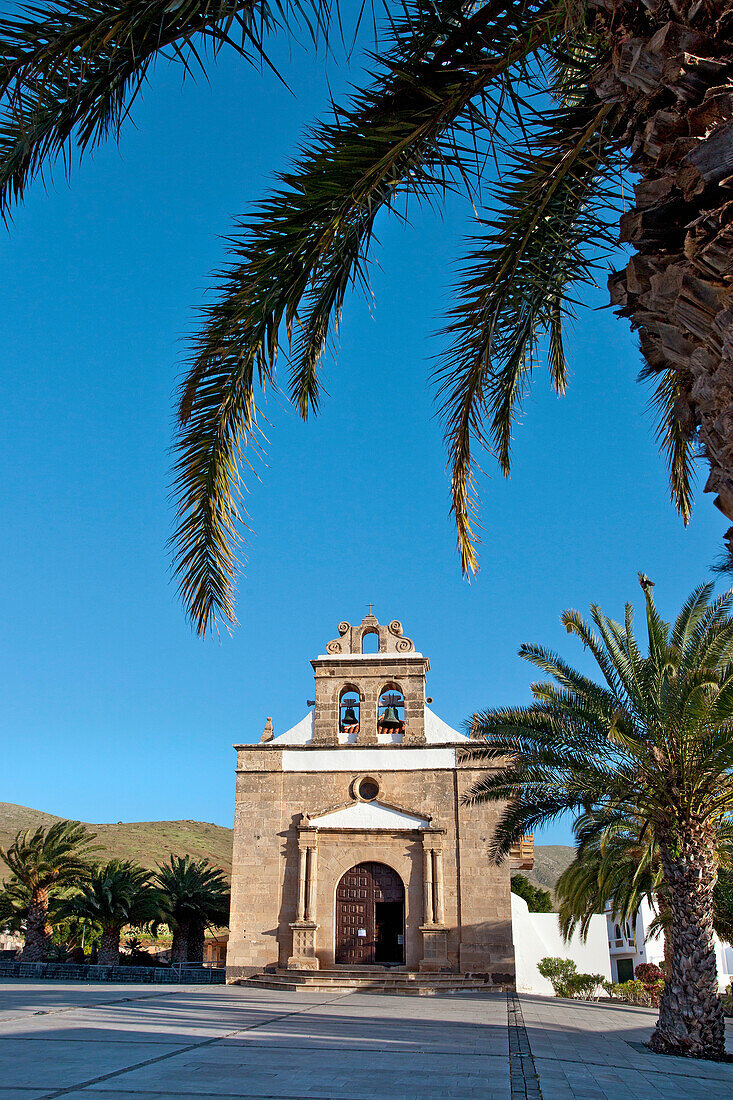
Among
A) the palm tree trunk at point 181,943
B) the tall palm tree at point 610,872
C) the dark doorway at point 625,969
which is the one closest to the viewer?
the tall palm tree at point 610,872

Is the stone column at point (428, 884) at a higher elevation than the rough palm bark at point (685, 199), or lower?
lower

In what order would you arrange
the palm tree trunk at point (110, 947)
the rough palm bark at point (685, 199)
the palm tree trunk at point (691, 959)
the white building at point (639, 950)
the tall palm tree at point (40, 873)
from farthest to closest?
the white building at point (639, 950) → the tall palm tree at point (40, 873) → the palm tree trunk at point (110, 947) → the palm tree trunk at point (691, 959) → the rough palm bark at point (685, 199)

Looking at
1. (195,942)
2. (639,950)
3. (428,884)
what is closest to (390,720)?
(428,884)

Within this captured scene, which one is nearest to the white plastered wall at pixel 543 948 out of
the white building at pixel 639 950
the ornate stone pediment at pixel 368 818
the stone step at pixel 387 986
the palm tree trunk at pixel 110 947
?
the stone step at pixel 387 986

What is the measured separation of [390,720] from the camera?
2005 centimetres


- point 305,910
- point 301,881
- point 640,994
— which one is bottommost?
point 640,994

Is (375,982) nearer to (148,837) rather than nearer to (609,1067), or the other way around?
(609,1067)

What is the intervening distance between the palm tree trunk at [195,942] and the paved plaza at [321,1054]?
449 inches

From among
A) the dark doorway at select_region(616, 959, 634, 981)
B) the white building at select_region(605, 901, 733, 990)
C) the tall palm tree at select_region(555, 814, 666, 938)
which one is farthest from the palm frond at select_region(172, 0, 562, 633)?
the dark doorway at select_region(616, 959, 634, 981)

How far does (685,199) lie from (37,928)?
2418 centimetres

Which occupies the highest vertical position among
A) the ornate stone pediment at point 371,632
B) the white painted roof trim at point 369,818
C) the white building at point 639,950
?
the ornate stone pediment at point 371,632

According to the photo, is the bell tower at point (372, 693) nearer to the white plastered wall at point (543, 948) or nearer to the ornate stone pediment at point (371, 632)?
the ornate stone pediment at point (371, 632)

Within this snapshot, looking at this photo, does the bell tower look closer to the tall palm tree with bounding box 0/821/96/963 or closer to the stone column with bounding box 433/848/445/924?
the stone column with bounding box 433/848/445/924

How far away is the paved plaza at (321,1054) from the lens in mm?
5629
